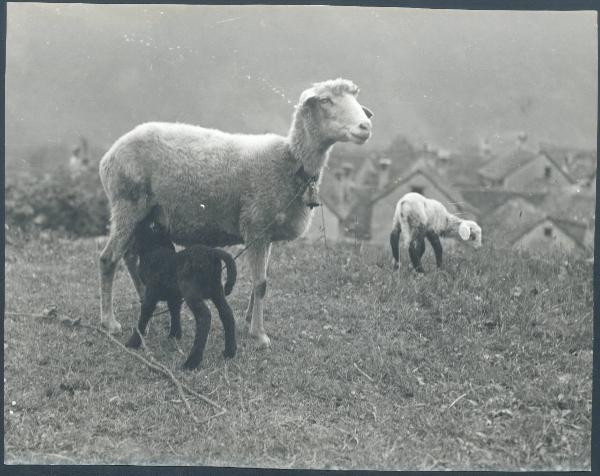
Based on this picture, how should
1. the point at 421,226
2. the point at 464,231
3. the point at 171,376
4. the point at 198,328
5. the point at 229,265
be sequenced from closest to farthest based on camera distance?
the point at 229,265, the point at 198,328, the point at 171,376, the point at 421,226, the point at 464,231

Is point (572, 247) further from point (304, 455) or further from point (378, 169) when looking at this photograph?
point (304, 455)

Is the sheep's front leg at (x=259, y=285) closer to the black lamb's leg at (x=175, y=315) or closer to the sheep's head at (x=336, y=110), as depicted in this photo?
the black lamb's leg at (x=175, y=315)

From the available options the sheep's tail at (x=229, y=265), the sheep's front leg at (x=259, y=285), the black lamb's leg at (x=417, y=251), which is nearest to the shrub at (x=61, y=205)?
the sheep's front leg at (x=259, y=285)

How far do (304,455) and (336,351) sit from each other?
0.97 m

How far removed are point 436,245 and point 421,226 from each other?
0.25 meters

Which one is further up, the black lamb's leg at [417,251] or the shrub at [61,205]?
the black lamb's leg at [417,251]

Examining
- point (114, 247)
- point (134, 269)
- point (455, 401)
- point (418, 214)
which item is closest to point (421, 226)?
point (418, 214)

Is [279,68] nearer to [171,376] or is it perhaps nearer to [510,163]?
[510,163]

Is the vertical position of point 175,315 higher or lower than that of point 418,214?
lower

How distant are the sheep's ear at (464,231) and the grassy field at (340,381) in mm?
492

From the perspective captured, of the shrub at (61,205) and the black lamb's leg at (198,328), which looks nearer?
the black lamb's leg at (198,328)

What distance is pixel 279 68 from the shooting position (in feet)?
20.3

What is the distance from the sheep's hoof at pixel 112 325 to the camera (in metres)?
6.10

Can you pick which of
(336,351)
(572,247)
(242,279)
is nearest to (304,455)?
(336,351)
